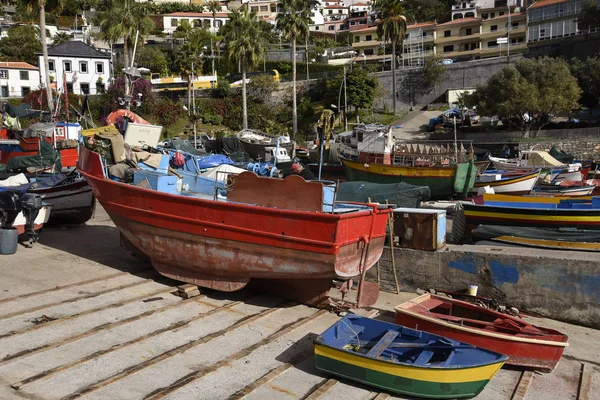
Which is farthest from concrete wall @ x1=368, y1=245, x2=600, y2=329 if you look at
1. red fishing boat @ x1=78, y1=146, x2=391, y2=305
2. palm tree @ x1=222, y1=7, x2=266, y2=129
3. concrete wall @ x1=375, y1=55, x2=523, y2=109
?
concrete wall @ x1=375, y1=55, x2=523, y2=109

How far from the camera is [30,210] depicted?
41.3ft

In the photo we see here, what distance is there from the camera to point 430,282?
1172 cm

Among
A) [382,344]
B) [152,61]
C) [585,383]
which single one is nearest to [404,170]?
[585,383]

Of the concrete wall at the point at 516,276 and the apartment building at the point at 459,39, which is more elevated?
the apartment building at the point at 459,39

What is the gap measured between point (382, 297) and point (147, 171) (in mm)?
5164

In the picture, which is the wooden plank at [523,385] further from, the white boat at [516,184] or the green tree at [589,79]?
the green tree at [589,79]

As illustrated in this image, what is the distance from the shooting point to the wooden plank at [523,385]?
25.4 feet

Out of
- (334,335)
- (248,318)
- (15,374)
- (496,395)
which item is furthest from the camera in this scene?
(248,318)

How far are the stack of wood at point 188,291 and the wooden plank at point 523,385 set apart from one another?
5517 millimetres

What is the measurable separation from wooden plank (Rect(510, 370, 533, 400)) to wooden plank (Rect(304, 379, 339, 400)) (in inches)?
90.8

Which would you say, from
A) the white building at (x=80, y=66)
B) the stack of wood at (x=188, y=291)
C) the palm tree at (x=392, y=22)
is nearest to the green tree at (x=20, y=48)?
the white building at (x=80, y=66)

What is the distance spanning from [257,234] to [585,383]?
5.33 meters

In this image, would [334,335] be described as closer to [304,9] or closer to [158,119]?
[304,9]

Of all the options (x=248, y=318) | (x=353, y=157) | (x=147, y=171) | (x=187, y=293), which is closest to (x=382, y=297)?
(x=248, y=318)
